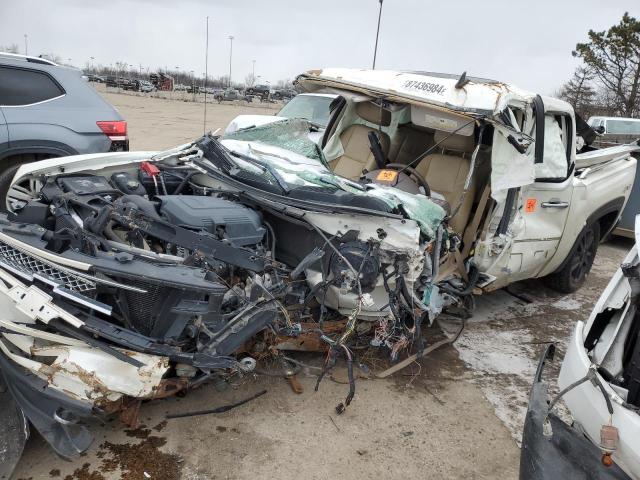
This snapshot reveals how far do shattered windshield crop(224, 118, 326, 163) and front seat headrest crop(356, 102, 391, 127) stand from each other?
59 centimetres

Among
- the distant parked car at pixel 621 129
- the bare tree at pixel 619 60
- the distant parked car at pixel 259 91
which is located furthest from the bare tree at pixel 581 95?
the distant parked car at pixel 259 91

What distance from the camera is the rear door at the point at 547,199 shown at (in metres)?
4.38

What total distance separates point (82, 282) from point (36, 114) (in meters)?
3.71

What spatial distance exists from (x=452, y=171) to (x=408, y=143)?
689mm

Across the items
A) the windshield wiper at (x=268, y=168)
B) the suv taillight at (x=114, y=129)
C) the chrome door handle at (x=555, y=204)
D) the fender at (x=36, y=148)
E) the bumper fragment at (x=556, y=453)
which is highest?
the windshield wiper at (x=268, y=168)

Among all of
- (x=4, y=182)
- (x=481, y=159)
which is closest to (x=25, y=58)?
(x=4, y=182)

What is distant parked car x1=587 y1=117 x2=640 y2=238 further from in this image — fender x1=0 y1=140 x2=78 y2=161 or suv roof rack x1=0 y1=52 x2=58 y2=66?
suv roof rack x1=0 y1=52 x2=58 y2=66

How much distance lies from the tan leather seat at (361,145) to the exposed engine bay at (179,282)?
1460 mm

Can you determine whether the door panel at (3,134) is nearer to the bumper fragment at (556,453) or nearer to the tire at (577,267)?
the bumper fragment at (556,453)

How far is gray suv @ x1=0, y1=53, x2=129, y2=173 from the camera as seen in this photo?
526 centimetres

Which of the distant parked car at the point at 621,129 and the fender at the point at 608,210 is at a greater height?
the distant parked car at the point at 621,129

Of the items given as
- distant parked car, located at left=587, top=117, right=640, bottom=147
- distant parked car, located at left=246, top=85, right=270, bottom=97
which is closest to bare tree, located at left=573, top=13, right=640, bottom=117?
distant parked car, located at left=587, top=117, right=640, bottom=147

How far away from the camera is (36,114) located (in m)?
5.39

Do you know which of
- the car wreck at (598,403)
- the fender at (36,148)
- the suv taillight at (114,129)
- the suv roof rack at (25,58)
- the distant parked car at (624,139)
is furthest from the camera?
the distant parked car at (624,139)
